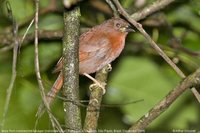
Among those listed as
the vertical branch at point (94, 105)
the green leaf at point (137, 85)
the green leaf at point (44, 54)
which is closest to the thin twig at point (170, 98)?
the vertical branch at point (94, 105)

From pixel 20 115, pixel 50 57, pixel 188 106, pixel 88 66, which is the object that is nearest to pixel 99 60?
pixel 88 66

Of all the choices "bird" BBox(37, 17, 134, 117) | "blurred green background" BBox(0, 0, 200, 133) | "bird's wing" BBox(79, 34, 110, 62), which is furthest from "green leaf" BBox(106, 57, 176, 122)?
"bird's wing" BBox(79, 34, 110, 62)

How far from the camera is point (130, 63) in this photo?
636 cm

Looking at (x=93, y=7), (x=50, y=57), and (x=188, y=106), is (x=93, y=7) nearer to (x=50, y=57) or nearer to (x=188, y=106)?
(x=50, y=57)

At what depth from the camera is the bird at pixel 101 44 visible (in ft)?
18.1

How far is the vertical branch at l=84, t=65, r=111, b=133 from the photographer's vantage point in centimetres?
448

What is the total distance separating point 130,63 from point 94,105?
1.81 meters

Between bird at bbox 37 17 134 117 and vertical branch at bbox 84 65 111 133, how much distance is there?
78 mm

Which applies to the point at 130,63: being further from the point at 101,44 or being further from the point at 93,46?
the point at 93,46

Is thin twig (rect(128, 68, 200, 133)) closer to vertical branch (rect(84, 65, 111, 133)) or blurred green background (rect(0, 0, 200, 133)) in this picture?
vertical branch (rect(84, 65, 111, 133))

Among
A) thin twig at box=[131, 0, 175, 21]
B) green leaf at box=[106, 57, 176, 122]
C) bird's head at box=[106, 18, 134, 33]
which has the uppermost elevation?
bird's head at box=[106, 18, 134, 33]

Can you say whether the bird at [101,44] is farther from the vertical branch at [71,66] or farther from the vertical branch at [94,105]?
the vertical branch at [71,66]

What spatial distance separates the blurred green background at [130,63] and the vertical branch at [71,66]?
162cm

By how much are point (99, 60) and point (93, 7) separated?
0.99 m
